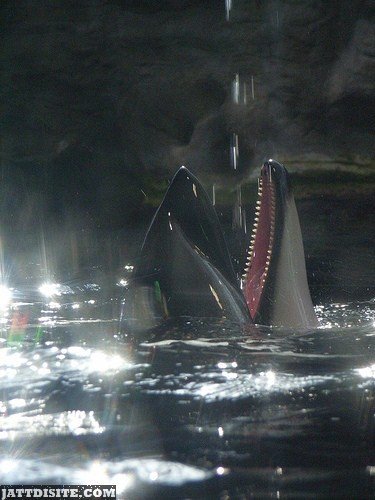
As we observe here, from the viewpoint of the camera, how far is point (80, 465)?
282 cm

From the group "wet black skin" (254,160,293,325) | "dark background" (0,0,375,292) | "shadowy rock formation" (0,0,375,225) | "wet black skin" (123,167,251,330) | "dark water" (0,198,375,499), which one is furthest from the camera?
"shadowy rock formation" (0,0,375,225)

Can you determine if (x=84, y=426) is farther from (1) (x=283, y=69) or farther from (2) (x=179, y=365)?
(1) (x=283, y=69)

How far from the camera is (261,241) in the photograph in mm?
5480

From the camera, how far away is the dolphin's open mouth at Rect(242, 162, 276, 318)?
5349 mm

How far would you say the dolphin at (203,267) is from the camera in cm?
513

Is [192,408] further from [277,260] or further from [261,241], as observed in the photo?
[261,241]

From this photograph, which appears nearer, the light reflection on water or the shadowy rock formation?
the light reflection on water

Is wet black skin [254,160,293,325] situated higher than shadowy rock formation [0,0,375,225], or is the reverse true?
shadowy rock formation [0,0,375,225]

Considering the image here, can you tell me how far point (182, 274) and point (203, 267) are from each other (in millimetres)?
142

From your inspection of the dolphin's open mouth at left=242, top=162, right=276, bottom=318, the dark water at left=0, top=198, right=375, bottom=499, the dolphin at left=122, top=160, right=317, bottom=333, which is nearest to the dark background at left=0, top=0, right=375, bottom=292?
the dolphin's open mouth at left=242, top=162, right=276, bottom=318

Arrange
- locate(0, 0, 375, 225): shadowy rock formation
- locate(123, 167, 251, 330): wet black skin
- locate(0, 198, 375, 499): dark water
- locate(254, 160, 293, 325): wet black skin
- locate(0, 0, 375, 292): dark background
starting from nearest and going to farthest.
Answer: locate(0, 198, 375, 499): dark water
locate(123, 167, 251, 330): wet black skin
locate(254, 160, 293, 325): wet black skin
locate(0, 0, 375, 292): dark background
locate(0, 0, 375, 225): shadowy rock formation

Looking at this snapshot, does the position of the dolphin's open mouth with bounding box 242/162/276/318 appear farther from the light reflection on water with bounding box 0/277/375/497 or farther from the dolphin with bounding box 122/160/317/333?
the light reflection on water with bounding box 0/277/375/497

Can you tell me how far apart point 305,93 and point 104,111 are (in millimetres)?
3439

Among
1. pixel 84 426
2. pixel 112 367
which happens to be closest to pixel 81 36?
pixel 112 367
